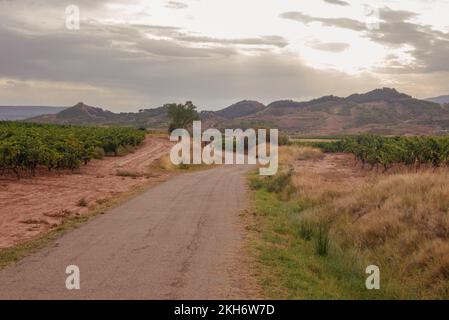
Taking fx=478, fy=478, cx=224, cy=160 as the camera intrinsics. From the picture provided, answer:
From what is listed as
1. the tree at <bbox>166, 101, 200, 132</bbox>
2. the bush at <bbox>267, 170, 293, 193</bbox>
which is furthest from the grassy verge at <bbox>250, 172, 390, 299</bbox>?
the tree at <bbox>166, 101, 200, 132</bbox>

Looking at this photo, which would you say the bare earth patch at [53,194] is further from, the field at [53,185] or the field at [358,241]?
the field at [358,241]

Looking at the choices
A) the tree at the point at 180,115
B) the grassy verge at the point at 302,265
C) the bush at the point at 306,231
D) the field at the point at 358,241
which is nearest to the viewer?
the grassy verge at the point at 302,265

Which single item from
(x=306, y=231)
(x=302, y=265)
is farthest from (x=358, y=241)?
(x=302, y=265)

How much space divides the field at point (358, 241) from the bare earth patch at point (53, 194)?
6.82 meters

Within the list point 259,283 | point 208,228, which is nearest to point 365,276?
point 259,283

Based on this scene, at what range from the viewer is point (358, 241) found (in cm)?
1374

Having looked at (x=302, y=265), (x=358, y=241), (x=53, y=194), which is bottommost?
(x=358, y=241)

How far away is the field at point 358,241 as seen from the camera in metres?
9.55

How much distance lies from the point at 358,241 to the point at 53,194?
15.0 meters

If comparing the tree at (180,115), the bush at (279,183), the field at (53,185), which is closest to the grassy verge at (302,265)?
the field at (53,185)

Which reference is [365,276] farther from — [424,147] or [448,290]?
[424,147]

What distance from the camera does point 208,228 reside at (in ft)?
46.5

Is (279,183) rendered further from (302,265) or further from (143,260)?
(143,260)

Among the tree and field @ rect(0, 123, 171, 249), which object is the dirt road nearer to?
field @ rect(0, 123, 171, 249)
